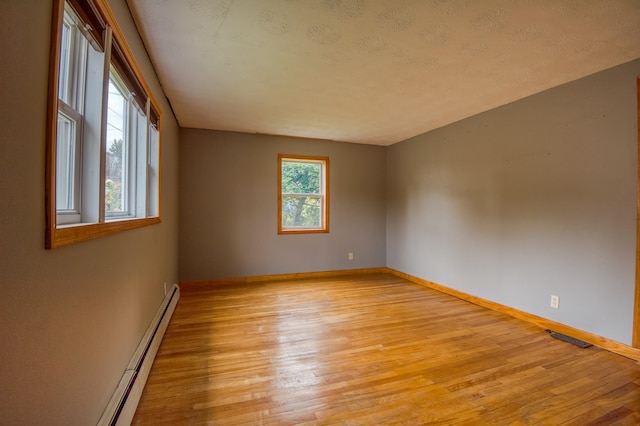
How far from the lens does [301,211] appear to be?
16.1 ft

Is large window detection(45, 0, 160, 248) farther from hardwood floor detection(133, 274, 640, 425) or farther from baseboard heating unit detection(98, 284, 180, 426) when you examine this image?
hardwood floor detection(133, 274, 640, 425)

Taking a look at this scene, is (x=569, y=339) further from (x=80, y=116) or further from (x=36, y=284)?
(x=80, y=116)

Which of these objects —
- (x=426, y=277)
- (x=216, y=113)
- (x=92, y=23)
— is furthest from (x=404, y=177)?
(x=92, y=23)

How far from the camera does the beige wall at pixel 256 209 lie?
14.0 ft

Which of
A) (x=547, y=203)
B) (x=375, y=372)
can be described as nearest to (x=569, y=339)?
(x=547, y=203)

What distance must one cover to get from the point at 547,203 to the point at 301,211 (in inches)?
130

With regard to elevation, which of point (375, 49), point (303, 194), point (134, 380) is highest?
point (375, 49)

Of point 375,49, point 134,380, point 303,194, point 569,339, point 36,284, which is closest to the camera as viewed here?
point 36,284

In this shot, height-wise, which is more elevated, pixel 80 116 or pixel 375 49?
pixel 375 49

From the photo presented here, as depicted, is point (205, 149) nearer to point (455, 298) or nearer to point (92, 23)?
point (92, 23)

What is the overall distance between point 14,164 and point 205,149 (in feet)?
12.4

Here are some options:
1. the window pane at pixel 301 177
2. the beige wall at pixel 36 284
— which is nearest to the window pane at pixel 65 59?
the beige wall at pixel 36 284

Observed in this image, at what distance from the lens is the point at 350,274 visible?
5109 millimetres

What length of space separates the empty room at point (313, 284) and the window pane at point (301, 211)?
96cm
